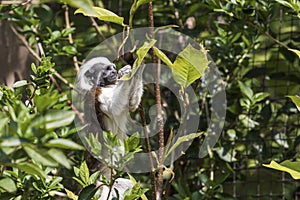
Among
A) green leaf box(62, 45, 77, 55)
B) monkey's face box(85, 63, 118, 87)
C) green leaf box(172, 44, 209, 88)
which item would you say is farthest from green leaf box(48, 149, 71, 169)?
green leaf box(62, 45, 77, 55)

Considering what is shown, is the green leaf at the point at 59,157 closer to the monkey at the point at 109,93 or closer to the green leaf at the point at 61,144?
the green leaf at the point at 61,144

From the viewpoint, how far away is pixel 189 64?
132cm

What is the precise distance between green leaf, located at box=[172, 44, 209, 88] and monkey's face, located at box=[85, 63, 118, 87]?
437 millimetres

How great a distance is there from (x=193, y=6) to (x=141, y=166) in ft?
2.06

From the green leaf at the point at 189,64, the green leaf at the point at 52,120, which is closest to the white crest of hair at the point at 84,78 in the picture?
the green leaf at the point at 189,64

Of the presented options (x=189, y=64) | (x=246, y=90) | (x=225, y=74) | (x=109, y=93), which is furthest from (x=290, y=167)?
(x=225, y=74)

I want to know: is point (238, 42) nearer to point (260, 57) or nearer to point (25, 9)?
point (260, 57)

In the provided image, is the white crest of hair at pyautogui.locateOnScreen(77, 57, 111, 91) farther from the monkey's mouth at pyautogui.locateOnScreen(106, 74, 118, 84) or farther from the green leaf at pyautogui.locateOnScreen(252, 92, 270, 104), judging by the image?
the green leaf at pyautogui.locateOnScreen(252, 92, 270, 104)

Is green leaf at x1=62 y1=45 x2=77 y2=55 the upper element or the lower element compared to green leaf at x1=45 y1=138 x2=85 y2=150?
lower

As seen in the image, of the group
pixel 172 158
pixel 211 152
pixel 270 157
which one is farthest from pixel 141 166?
pixel 270 157

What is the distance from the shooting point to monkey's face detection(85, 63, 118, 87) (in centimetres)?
177

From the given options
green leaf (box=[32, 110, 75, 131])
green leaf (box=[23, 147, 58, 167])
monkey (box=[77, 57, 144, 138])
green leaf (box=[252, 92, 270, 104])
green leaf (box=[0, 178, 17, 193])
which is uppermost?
green leaf (box=[32, 110, 75, 131])

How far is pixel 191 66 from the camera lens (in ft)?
4.33

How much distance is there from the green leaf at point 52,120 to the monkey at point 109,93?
0.82 m
